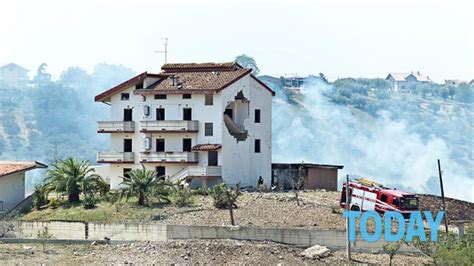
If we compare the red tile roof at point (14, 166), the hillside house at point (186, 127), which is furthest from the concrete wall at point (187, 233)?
the hillside house at point (186, 127)

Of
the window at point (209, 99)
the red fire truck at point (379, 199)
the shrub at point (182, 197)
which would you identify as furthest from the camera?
the window at point (209, 99)

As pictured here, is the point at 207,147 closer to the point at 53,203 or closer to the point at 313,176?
the point at 313,176

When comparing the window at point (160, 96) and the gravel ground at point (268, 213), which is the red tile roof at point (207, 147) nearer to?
the window at point (160, 96)

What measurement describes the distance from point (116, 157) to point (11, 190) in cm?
760

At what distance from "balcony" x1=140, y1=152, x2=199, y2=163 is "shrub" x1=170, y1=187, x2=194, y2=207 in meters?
6.20

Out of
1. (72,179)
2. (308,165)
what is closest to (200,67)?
(308,165)

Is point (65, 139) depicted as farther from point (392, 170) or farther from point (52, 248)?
point (52, 248)

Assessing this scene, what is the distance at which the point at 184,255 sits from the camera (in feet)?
187

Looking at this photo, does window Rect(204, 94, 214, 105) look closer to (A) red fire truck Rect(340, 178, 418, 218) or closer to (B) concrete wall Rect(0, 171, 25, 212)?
(B) concrete wall Rect(0, 171, 25, 212)

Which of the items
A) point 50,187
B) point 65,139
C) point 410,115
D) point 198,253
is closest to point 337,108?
point 410,115

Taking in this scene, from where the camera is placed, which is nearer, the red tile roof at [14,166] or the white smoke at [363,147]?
the red tile roof at [14,166]

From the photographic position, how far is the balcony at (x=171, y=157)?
249 ft

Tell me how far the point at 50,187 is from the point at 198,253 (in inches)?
662

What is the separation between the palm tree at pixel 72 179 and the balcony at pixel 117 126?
21.9ft
